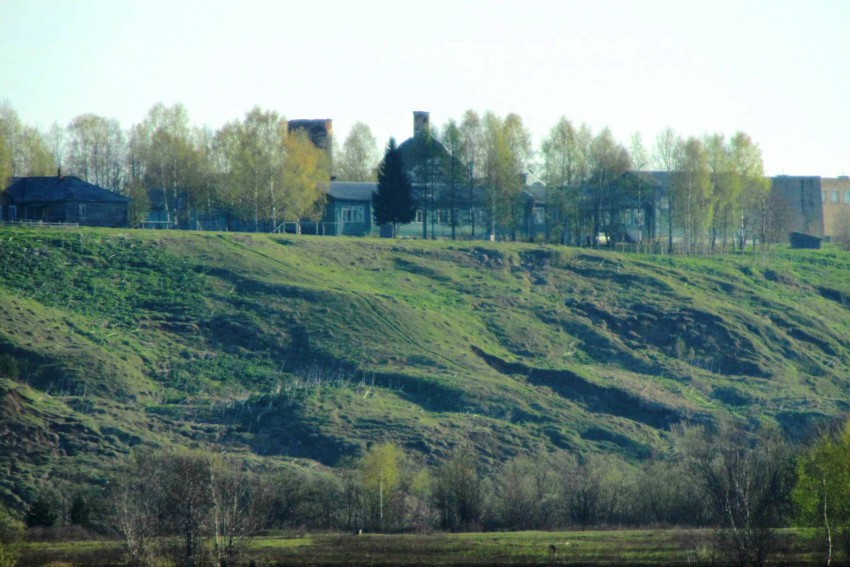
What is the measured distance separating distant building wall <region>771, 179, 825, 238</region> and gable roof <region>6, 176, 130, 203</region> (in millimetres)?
50051

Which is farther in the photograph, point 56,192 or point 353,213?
point 353,213

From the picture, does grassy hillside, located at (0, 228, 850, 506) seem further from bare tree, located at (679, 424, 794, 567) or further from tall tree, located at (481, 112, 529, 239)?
bare tree, located at (679, 424, 794, 567)

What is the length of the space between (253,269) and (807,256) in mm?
40335

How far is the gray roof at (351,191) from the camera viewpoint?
84.2 meters

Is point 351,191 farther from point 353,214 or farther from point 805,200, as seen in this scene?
point 805,200

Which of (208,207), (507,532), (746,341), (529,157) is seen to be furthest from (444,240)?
(507,532)

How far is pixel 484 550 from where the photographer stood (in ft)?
135

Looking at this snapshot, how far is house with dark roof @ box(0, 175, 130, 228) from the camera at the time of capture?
7712 cm

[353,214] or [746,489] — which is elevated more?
[353,214]

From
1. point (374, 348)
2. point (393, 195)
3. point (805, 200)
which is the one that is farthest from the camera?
point (805, 200)

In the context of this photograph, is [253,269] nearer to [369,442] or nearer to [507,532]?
[369,442]

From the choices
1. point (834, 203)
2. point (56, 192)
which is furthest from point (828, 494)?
point (834, 203)

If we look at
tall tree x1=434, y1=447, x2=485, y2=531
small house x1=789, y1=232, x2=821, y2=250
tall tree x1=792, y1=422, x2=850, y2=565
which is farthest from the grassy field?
small house x1=789, y1=232, x2=821, y2=250

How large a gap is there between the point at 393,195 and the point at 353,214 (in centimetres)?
391
